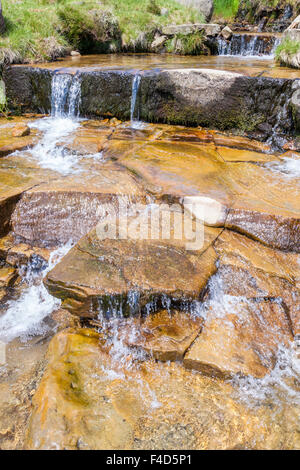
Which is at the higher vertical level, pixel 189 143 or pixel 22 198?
pixel 189 143

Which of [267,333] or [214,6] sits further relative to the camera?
[214,6]

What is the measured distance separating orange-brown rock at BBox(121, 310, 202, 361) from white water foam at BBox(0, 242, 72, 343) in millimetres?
937

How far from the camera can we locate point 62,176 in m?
3.99

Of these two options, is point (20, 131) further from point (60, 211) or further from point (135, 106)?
point (60, 211)

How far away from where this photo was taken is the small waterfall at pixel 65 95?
595 cm

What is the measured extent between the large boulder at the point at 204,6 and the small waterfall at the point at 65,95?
9.04m

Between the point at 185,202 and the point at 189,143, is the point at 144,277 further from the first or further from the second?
the point at 189,143

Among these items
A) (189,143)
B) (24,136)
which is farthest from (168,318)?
(24,136)

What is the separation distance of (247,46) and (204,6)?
5001mm

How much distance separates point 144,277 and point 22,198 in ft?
6.28

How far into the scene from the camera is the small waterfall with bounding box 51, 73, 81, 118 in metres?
5.95

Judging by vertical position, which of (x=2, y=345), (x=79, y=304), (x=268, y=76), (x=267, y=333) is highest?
(x=268, y=76)

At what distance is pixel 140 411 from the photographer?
2.13 metres

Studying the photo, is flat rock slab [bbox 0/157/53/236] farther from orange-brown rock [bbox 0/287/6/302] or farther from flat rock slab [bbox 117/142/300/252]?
flat rock slab [bbox 117/142/300/252]
